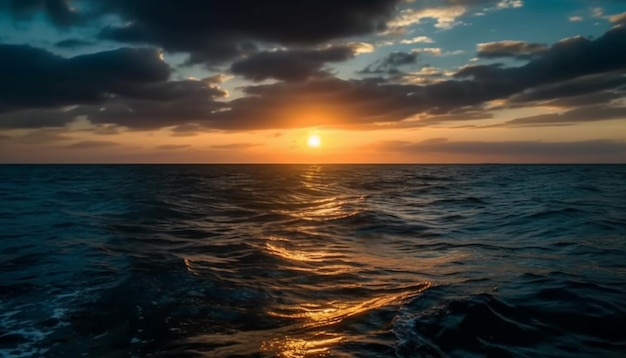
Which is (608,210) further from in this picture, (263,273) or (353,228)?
(263,273)

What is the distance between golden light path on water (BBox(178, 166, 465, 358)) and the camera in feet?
18.8

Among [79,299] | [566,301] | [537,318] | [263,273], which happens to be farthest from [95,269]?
[566,301]

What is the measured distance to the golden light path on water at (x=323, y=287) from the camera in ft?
18.8

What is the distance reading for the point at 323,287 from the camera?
8789 millimetres

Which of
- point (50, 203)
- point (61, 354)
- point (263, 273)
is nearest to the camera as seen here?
point (61, 354)

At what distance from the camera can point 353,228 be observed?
17547mm

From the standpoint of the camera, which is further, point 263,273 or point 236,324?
point 263,273

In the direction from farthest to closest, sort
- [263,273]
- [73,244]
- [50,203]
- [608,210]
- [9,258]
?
[50,203]
[608,210]
[73,244]
[9,258]
[263,273]

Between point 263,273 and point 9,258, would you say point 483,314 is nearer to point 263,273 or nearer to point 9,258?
point 263,273

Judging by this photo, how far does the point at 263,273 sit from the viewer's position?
9953 millimetres

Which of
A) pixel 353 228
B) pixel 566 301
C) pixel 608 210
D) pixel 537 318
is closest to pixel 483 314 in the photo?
pixel 537 318

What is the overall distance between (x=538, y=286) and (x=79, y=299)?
31.1 ft

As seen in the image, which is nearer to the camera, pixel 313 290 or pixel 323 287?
pixel 313 290

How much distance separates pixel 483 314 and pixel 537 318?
0.92m
